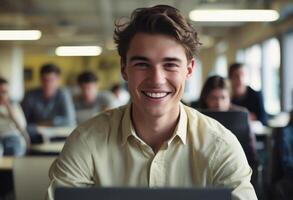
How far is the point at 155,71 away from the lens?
1382 millimetres

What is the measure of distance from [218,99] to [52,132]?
7.88 feet

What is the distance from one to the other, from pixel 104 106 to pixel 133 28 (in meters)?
4.82

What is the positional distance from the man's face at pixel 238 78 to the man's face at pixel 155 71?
3890 millimetres

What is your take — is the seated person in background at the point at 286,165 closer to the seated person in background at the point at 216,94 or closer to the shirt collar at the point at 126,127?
the seated person in background at the point at 216,94

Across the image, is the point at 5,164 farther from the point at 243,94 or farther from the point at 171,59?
the point at 243,94

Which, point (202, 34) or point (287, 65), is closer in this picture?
point (287, 65)

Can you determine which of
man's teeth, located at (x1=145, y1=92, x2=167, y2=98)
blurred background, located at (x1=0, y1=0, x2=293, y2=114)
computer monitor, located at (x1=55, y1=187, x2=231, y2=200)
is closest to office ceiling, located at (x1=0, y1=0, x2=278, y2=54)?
blurred background, located at (x1=0, y1=0, x2=293, y2=114)

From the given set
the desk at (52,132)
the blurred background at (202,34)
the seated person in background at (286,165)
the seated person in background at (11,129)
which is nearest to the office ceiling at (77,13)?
the blurred background at (202,34)

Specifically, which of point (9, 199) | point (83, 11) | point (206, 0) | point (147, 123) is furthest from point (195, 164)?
point (83, 11)

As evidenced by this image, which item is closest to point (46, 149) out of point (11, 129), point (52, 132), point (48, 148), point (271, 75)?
point (48, 148)

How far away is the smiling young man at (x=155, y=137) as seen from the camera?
1406mm

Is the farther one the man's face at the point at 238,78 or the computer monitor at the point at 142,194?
the man's face at the point at 238,78

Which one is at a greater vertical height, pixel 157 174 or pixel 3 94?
pixel 3 94

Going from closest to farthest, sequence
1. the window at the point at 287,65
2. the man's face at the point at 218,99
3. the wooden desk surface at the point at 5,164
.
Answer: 1. the wooden desk surface at the point at 5,164
2. the man's face at the point at 218,99
3. the window at the point at 287,65
